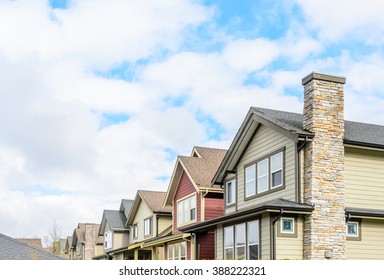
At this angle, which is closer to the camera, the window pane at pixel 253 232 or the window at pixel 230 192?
the window pane at pixel 253 232

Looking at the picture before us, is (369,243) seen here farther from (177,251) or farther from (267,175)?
(177,251)

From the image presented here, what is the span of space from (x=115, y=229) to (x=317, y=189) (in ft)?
103

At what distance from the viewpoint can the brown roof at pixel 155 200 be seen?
39719mm

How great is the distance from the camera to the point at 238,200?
25516 mm

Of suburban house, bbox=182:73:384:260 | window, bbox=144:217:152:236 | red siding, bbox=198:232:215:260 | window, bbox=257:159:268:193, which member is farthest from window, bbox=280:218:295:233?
window, bbox=144:217:152:236

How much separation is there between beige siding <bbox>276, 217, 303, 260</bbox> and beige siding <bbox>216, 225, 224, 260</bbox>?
4.83 metres

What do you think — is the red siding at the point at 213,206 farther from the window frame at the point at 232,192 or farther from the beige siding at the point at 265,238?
the beige siding at the point at 265,238

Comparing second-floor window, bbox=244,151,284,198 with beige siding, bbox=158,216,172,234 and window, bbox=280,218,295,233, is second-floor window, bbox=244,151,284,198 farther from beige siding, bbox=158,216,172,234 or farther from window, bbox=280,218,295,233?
beige siding, bbox=158,216,172,234

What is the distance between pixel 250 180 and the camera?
24578 millimetres

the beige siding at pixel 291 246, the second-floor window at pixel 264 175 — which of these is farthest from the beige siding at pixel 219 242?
the beige siding at pixel 291 246

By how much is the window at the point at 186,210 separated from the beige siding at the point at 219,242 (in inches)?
248

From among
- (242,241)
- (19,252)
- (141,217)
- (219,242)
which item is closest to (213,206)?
(219,242)
